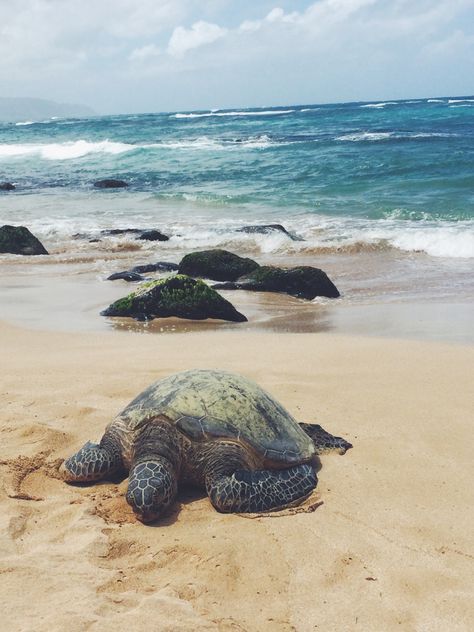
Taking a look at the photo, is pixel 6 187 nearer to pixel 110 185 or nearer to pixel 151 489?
pixel 110 185

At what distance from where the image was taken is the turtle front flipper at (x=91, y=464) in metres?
3.95

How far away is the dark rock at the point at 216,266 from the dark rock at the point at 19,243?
384 cm

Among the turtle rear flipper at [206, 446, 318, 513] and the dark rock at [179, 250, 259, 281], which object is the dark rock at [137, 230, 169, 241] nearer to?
the dark rock at [179, 250, 259, 281]

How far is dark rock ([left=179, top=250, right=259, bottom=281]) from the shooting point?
37.2 feet

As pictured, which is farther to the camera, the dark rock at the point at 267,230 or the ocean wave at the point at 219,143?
the ocean wave at the point at 219,143

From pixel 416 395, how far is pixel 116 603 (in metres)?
3.41

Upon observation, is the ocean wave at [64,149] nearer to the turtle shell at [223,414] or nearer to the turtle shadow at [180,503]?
the turtle shell at [223,414]

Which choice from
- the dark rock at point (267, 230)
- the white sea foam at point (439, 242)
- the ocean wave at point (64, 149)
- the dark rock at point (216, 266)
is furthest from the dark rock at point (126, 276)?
the ocean wave at point (64, 149)

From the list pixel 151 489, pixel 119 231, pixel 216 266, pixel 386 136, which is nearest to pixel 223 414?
pixel 151 489

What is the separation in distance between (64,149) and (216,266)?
1473 inches

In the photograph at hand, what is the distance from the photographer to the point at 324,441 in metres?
4.39

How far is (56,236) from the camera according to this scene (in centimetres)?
1595

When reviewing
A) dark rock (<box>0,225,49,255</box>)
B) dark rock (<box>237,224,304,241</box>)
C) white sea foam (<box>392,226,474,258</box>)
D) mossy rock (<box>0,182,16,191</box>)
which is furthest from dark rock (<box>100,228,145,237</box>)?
mossy rock (<box>0,182,16,191</box>)

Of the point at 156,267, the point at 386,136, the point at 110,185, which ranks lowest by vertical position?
the point at 156,267
